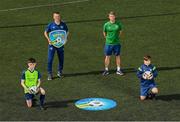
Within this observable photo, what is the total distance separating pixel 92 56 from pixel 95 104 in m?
5.62

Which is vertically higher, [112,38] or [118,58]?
[112,38]

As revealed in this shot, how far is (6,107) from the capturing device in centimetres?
1497

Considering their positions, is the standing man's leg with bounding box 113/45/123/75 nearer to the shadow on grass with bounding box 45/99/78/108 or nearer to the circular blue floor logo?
the circular blue floor logo

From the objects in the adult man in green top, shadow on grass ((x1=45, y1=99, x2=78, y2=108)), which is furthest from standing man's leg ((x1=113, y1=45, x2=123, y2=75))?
shadow on grass ((x1=45, y1=99, x2=78, y2=108))

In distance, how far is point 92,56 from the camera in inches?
811

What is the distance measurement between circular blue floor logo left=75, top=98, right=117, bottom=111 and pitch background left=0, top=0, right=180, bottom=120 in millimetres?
250

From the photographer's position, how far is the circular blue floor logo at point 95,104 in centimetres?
1483

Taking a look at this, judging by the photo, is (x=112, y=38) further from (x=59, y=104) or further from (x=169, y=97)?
(x=59, y=104)

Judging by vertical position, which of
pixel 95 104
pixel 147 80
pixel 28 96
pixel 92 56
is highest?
pixel 92 56

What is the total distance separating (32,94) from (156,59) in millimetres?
6836

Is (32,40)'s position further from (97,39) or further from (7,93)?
(7,93)

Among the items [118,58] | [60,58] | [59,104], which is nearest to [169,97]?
[118,58]

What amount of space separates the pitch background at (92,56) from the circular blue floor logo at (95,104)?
250 mm

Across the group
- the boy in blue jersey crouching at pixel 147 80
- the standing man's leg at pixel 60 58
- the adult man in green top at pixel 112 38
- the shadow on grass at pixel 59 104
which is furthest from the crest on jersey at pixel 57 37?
the boy in blue jersey crouching at pixel 147 80
